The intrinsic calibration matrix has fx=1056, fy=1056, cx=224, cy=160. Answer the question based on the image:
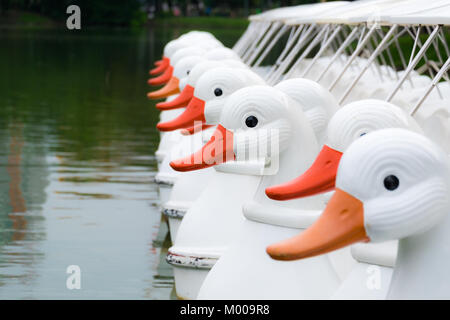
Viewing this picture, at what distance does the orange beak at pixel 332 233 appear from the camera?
3.99 m

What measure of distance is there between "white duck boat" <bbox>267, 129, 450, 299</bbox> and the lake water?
4.23 meters

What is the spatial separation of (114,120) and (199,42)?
13.7 feet

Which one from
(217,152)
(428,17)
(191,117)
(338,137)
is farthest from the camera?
(191,117)

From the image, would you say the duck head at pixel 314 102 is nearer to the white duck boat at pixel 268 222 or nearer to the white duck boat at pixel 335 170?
the white duck boat at pixel 268 222

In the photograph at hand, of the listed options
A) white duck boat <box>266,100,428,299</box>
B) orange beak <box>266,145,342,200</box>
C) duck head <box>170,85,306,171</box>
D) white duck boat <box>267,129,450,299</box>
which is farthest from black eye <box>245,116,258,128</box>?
white duck boat <box>267,129,450,299</box>

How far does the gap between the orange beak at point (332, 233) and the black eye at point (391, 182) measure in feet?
0.40

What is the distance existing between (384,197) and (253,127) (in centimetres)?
233

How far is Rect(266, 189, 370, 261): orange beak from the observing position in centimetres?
399

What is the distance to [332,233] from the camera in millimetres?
3998

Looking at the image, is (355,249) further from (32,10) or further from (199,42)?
(32,10)

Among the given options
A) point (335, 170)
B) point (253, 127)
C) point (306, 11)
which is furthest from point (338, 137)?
point (306, 11)

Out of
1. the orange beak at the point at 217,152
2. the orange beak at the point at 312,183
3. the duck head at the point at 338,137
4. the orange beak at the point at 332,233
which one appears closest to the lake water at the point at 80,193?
the orange beak at the point at 217,152

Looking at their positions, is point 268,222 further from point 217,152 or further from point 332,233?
point 332,233
